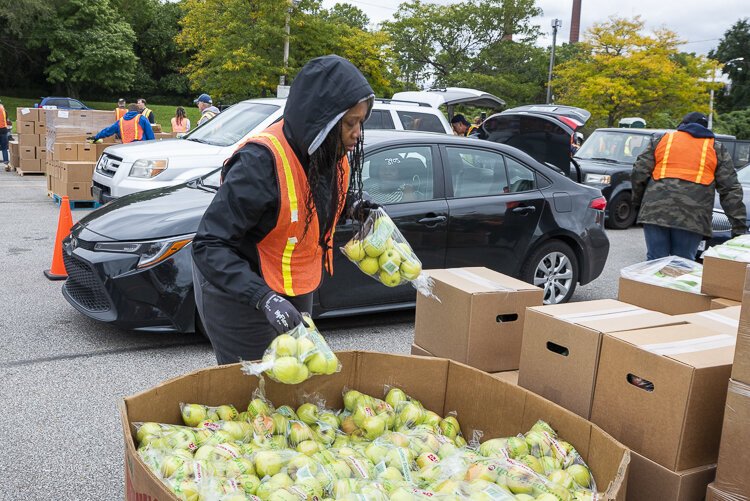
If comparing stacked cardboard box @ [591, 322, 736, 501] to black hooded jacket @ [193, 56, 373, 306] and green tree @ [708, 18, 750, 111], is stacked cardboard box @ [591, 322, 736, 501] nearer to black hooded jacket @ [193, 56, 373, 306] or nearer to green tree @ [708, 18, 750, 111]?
black hooded jacket @ [193, 56, 373, 306]

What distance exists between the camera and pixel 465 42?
47750mm

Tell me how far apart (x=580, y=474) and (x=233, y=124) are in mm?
8280

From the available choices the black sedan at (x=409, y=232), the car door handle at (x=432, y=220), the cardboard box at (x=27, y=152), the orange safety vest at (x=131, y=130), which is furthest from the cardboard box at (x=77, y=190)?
the car door handle at (x=432, y=220)

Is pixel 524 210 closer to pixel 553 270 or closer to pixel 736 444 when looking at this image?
pixel 553 270

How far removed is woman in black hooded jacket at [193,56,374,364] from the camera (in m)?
2.49

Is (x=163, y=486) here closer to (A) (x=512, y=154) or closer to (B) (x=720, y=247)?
(B) (x=720, y=247)

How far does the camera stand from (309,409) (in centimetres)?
277

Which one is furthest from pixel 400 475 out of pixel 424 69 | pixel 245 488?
pixel 424 69

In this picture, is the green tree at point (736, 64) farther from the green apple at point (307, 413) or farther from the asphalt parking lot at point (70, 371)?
the green apple at point (307, 413)

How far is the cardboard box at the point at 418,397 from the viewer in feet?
7.72

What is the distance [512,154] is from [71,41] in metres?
47.0

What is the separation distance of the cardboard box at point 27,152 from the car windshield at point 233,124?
7.06 m

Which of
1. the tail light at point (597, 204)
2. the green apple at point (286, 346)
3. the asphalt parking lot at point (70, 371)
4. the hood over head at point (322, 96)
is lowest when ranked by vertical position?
the asphalt parking lot at point (70, 371)

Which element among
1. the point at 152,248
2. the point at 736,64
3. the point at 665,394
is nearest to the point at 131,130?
the point at 152,248
